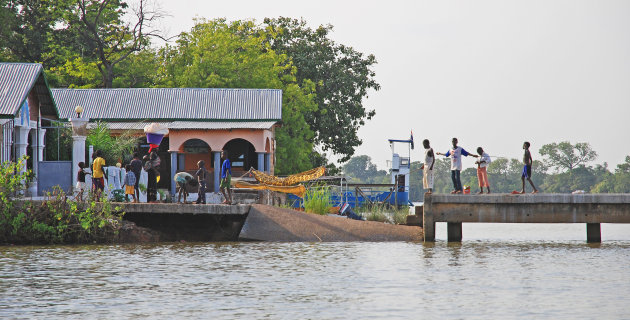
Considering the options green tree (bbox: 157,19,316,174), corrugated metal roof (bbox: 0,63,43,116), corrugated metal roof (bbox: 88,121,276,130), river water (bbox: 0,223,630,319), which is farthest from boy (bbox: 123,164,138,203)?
green tree (bbox: 157,19,316,174)

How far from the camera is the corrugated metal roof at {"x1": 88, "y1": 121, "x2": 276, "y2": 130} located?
36844 mm

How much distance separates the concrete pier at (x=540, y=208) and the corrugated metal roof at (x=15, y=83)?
40.8 ft

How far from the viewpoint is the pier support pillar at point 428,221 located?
76.3 feet

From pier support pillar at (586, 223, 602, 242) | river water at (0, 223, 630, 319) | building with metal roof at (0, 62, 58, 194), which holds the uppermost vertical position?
building with metal roof at (0, 62, 58, 194)

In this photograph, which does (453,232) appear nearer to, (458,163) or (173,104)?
(458,163)

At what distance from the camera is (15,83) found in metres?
27.5

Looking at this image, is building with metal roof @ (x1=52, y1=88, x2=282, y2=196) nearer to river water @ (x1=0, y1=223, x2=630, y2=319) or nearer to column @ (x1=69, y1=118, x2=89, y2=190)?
column @ (x1=69, y1=118, x2=89, y2=190)

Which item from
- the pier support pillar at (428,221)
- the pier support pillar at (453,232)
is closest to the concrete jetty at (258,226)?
the pier support pillar at (428,221)

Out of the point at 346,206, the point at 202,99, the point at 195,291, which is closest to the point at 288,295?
the point at 195,291

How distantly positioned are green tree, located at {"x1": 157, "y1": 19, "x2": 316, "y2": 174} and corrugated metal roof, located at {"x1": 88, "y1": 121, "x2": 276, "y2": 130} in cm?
830

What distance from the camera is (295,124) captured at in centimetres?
4856

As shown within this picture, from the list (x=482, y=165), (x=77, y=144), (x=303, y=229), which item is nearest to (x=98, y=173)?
(x=77, y=144)

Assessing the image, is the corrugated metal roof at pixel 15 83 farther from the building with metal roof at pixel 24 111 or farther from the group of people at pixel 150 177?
the group of people at pixel 150 177

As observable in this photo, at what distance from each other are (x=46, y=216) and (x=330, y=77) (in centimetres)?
3411
